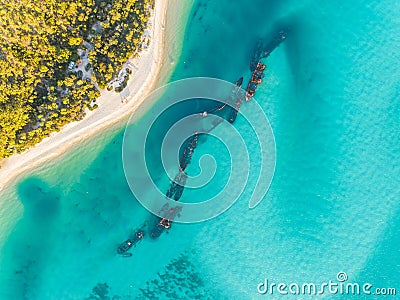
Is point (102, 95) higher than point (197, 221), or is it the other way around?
point (102, 95)

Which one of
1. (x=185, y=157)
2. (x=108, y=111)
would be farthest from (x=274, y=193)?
(x=108, y=111)

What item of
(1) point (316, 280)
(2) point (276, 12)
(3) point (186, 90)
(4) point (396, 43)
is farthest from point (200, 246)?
(4) point (396, 43)

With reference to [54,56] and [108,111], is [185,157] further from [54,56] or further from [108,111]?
[54,56]

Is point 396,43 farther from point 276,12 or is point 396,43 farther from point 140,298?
point 140,298

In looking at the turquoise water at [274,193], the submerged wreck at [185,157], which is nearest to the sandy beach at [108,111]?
the turquoise water at [274,193]

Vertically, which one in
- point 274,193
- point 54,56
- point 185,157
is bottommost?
point 274,193

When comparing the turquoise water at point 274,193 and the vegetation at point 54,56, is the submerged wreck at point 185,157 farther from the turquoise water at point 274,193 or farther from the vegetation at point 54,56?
the vegetation at point 54,56
